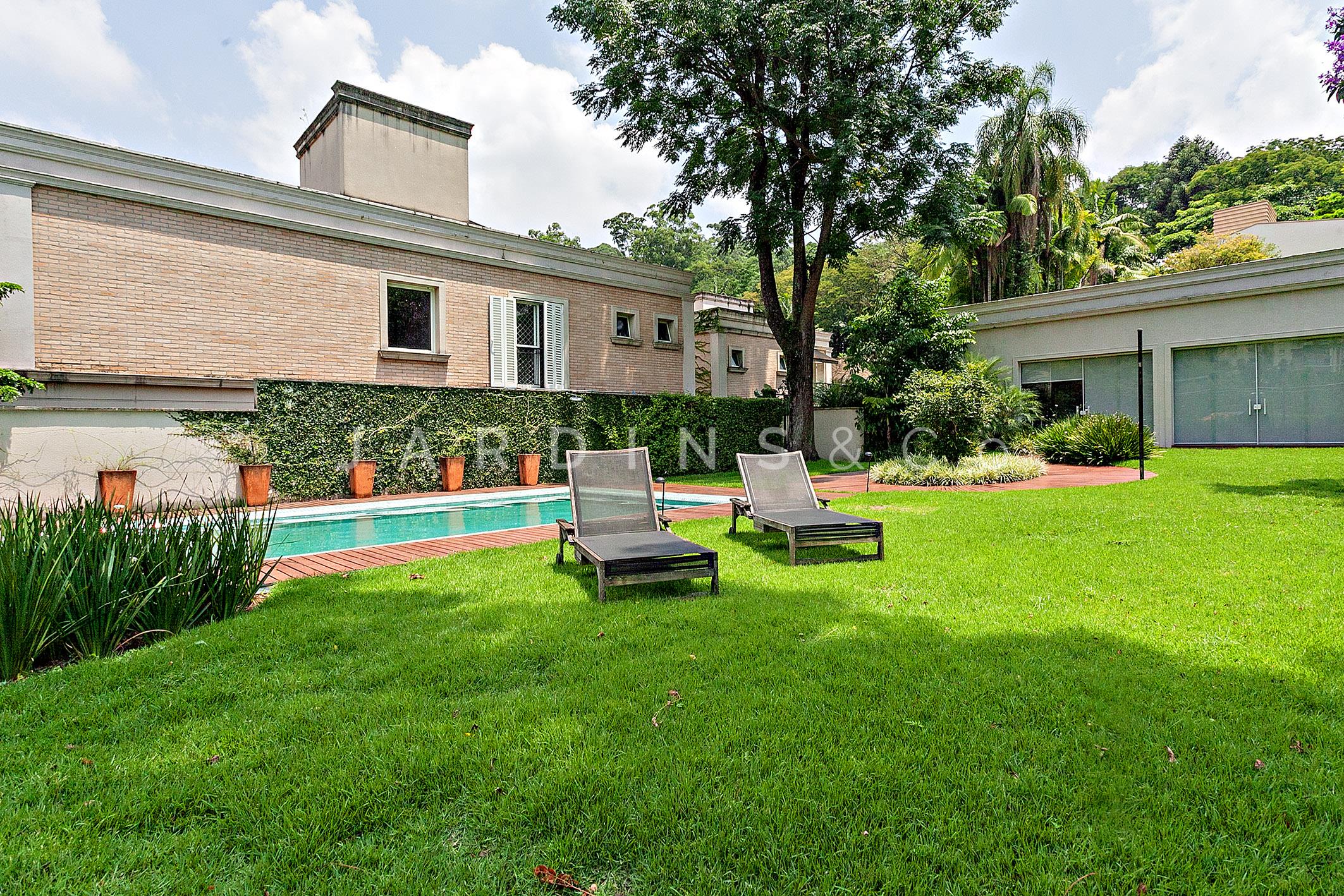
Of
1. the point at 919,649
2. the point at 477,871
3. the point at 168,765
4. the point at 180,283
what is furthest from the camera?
the point at 180,283

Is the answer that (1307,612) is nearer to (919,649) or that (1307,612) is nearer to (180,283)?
(919,649)

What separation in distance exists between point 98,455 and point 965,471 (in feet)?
45.6

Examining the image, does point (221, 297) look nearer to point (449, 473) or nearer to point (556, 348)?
point (449, 473)

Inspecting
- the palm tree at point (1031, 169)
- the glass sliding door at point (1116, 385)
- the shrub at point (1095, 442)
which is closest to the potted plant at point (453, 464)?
the shrub at point (1095, 442)

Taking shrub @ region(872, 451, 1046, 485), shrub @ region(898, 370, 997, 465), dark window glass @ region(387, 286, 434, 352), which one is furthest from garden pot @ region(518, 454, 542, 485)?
shrub @ region(898, 370, 997, 465)

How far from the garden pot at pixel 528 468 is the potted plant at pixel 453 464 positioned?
129cm

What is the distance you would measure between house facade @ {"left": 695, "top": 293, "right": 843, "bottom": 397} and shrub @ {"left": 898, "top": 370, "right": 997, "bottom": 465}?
24.7 ft

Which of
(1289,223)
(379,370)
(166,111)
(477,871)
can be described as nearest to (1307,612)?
(477,871)

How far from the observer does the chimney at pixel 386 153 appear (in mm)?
14961

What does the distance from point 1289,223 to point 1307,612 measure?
39106 mm

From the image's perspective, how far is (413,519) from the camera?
396 inches

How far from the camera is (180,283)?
11.0 metres

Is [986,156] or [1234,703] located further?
[986,156]

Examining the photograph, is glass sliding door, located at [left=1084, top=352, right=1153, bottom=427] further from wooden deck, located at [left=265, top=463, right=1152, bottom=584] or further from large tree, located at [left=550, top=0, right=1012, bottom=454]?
large tree, located at [left=550, top=0, right=1012, bottom=454]
